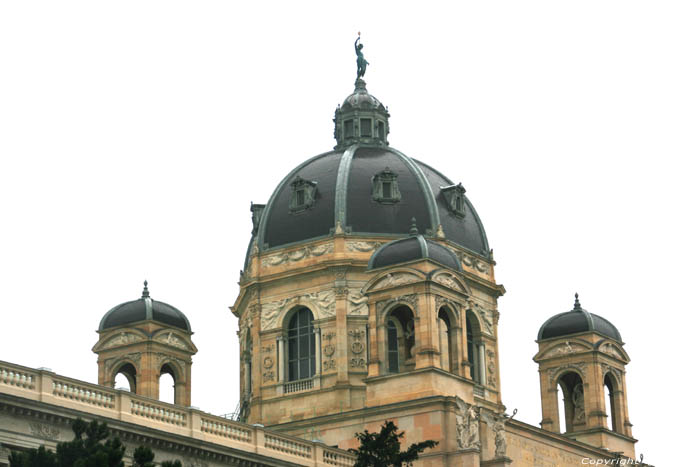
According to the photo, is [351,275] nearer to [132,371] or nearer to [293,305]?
[293,305]

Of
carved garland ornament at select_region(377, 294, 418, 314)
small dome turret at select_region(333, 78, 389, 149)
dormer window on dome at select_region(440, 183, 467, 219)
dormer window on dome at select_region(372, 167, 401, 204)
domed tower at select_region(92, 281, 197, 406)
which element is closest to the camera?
carved garland ornament at select_region(377, 294, 418, 314)

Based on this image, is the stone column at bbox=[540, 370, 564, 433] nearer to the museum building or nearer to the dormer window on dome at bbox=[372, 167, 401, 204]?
the museum building

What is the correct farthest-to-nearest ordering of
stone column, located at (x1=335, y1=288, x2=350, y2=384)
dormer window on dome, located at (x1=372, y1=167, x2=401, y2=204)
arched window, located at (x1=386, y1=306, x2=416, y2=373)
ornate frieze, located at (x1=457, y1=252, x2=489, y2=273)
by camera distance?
dormer window on dome, located at (x1=372, y1=167, x2=401, y2=204), ornate frieze, located at (x1=457, y1=252, x2=489, y2=273), stone column, located at (x1=335, y1=288, x2=350, y2=384), arched window, located at (x1=386, y1=306, x2=416, y2=373)

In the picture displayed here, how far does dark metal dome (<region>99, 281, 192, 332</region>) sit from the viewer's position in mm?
71812

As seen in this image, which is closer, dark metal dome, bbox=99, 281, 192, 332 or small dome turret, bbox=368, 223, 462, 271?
small dome turret, bbox=368, 223, 462, 271

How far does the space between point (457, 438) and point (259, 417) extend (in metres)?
13.6

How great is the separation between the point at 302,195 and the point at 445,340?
46.6ft

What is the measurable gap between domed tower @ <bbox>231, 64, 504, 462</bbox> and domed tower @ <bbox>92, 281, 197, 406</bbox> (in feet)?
11.3

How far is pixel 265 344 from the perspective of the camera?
2879 inches

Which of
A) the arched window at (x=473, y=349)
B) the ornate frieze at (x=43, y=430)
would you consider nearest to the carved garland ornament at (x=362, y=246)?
the arched window at (x=473, y=349)

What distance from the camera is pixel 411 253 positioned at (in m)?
63.6

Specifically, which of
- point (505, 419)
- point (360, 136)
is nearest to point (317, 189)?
point (360, 136)

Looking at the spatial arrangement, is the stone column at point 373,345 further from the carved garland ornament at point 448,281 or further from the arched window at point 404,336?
the carved garland ornament at point 448,281

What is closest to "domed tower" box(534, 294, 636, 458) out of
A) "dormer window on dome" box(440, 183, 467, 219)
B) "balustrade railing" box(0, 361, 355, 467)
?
"dormer window on dome" box(440, 183, 467, 219)
